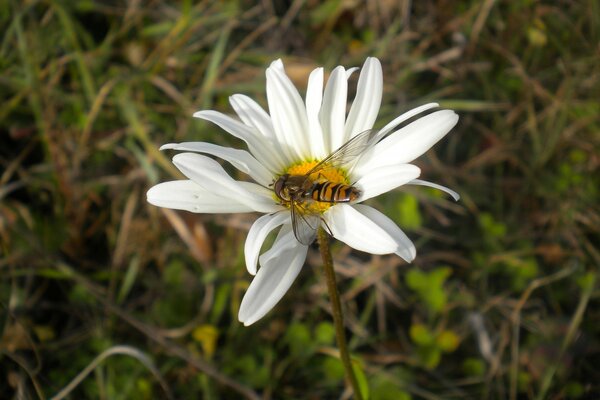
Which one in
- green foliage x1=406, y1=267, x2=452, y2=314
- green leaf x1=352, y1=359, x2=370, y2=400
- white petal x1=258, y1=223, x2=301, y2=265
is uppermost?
white petal x1=258, y1=223, x2=301, y2=265

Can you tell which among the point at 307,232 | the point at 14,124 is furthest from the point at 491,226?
the point at 14,124

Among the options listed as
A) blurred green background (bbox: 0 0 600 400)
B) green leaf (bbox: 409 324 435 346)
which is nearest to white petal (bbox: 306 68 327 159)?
blurred green background (bbox: 0 0 600 400)

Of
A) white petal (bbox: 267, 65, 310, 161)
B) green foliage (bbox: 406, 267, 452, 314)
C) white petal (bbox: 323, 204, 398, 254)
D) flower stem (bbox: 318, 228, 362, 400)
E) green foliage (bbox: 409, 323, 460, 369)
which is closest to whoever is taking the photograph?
white petal (bbox: 323, 204, 398, 254)

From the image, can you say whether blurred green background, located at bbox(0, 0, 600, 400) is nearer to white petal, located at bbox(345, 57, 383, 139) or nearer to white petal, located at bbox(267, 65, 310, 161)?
white petal, located at bbox(267, 65, 310, 161)

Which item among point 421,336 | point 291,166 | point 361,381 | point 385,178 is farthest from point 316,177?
point 421,336

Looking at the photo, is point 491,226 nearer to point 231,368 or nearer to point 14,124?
point 231,368

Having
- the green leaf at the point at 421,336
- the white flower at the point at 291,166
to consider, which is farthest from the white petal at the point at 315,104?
the green leaf at the point at 421,336

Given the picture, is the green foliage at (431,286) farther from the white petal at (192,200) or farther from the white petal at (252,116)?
the white petal at (192,200)
